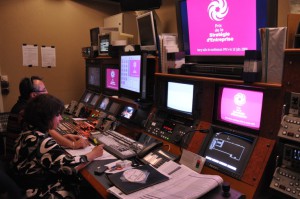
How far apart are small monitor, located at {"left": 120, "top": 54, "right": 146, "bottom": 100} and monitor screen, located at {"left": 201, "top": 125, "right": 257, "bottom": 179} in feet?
2.58

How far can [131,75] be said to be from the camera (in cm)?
230

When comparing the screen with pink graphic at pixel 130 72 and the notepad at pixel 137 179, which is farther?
the screen with pink graphic at pixel 130 72

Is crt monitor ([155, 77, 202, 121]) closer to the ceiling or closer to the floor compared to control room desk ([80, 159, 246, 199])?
closer to the ceiling

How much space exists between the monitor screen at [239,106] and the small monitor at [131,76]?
0.73m

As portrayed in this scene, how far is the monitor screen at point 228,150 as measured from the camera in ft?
4.65

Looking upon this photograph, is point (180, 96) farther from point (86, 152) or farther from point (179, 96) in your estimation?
point (86, 152)

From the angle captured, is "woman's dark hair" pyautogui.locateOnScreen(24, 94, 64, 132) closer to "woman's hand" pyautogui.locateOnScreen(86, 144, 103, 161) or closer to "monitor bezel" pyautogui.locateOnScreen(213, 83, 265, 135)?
"woman's hand" pyautogui.locateOnScreen(86, 144, 103, 161)

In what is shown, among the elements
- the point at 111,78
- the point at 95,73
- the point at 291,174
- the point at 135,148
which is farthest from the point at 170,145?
the point at 95,73

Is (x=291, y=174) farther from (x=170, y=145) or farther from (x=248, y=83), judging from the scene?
(x=170, y=145)

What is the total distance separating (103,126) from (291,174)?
1.66 meters

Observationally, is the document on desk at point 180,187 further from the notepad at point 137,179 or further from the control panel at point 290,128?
the control panel at point 290,128

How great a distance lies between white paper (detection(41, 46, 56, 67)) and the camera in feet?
12.3

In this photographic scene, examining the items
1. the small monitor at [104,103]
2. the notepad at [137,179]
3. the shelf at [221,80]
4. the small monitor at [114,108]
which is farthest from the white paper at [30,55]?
the notepad at [137,179]

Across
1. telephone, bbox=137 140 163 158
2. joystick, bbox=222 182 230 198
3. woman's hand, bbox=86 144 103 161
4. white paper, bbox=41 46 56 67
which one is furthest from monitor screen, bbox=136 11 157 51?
white paper, bbox=41 46 56 67
